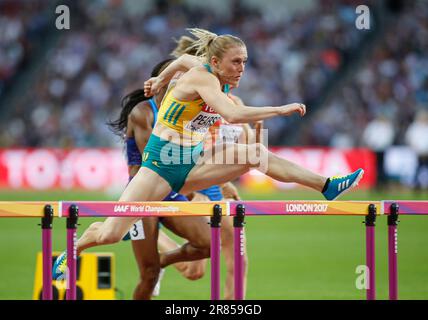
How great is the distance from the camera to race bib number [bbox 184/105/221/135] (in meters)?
7.23

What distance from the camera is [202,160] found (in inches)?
286

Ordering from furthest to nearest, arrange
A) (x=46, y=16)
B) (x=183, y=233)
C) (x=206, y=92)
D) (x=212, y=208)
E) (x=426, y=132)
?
(x=46, y=16)
(x=426, y=132)
(x=183, y=233)
(x=206, y=92)
(x=212, y=208)

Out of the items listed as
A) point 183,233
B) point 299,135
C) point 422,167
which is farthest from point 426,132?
point 183,233

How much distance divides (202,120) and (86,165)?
1587cm

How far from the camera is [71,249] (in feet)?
20.4

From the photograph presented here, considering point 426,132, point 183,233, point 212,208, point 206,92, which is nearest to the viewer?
point 212,208

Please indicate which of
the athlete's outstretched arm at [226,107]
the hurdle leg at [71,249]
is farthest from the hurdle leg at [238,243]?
the hurdle leg at [71,249]

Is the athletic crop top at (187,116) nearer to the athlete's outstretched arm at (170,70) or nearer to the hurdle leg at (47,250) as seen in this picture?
the athlete's outstretched arm at (170,70)

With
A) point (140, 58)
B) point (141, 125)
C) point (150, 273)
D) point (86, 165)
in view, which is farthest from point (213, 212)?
point (140, 58)

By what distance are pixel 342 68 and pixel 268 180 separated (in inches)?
202

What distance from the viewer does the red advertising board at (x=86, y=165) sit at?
73.4 feet

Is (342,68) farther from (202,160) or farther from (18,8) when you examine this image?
(202,160)

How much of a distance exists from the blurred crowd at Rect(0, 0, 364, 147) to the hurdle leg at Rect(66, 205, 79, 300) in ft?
57.5

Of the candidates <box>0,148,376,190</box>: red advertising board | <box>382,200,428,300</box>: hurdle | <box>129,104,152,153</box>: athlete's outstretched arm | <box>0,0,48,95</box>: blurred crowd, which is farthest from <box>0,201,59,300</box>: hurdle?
<box>0,0,48,95</box>: blurred crowd
